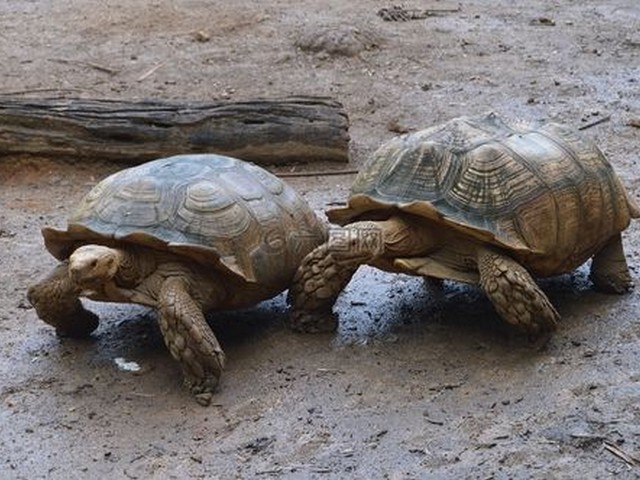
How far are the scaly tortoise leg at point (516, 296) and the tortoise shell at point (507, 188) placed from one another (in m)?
0.09

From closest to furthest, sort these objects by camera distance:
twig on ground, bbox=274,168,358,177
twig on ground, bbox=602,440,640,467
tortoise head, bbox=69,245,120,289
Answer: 1. twig on ground, bbox=602,440,640,467
2. tortoise head, bbox=69,245,120,289
3. twig on ground, bbox=274,168,358,177

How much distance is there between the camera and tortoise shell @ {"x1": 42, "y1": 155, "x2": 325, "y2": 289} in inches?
182

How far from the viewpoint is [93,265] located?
4445mm

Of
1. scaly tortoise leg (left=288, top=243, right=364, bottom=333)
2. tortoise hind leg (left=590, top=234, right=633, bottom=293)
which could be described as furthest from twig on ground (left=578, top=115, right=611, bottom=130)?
scaly tortoise leg (left=288, top=243, right=364, bottom=333)

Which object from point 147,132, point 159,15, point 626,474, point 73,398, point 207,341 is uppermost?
point 626,474

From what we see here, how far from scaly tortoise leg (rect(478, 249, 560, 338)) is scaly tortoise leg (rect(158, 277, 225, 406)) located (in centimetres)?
117

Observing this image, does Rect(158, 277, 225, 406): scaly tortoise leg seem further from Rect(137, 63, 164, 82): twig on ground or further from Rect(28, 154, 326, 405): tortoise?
Rect(137, 63, 164, 82): twig on ground

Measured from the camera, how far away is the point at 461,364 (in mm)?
4668

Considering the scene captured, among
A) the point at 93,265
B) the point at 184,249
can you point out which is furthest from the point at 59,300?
the point at 184,249

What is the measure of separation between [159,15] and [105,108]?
15.2 feet

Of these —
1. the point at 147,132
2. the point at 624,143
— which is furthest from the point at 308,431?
the point at 624,143

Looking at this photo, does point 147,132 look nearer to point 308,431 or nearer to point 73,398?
point 73,398

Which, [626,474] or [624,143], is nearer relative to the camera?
[626,474]

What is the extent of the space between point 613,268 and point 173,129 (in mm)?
3242
